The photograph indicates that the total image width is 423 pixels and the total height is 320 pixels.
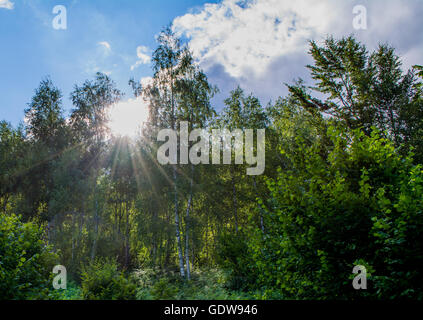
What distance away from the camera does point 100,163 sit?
23938 mm

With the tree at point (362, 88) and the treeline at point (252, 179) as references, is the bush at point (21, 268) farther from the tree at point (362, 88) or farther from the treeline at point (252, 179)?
the tree at point (362, 88)

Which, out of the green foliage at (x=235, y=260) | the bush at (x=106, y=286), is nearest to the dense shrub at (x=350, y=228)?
the bush at (x=106, y=286)

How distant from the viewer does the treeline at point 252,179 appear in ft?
12.0

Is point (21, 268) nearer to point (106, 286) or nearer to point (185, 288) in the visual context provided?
point (106, 286)

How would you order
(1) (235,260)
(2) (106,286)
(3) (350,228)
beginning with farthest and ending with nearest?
1. (1) (235,260)
2. (2) (106,286)
3. (3) (350,228)

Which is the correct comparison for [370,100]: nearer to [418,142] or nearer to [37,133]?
[418,142]

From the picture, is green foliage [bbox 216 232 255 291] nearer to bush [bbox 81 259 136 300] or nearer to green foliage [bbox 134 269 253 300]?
green foliage [bbox 134 269 253 300]

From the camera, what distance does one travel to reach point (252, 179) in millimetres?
22953

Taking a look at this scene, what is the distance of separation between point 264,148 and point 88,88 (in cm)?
1858

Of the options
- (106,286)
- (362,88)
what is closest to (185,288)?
(106,286)

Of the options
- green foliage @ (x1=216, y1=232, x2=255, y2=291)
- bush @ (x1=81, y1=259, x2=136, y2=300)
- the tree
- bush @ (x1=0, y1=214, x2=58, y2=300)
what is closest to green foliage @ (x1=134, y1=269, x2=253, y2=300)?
green foliage @ (x1=216, y1=232, x2=255, y2=291)

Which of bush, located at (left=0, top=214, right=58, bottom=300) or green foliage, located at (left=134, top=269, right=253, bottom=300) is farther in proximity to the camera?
green foliage, located at (left=134, top=269, right=253, bottom=300)

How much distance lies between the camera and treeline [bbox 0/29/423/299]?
3.65m

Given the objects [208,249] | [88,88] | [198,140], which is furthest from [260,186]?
[88,88]
